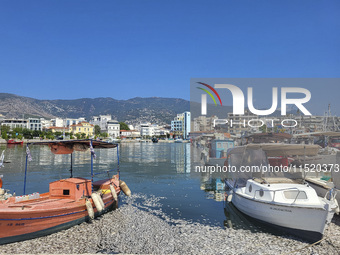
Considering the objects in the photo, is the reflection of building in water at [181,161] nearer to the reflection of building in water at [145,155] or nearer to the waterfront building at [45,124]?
the reflection of building in water at [145,155]

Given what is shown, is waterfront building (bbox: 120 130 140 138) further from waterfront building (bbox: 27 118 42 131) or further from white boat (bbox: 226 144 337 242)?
white boat (bbox: 226 144 337 242)

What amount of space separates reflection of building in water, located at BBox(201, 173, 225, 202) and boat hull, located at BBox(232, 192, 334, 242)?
252 inches

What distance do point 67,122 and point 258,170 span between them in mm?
184575

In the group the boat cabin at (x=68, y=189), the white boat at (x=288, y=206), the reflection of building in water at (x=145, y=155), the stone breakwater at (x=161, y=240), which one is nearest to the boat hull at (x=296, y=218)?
the white boat at (x=288, y=206)

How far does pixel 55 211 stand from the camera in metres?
12.8

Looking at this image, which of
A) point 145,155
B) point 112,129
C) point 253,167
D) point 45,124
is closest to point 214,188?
point 253,167

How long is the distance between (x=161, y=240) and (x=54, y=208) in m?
4.98

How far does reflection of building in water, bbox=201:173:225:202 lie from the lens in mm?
21644

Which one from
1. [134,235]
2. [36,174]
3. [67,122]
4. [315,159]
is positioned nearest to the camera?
[134,235]

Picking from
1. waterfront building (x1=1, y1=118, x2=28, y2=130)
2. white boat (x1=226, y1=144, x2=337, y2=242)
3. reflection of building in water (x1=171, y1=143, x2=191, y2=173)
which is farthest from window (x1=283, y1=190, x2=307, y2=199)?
waterfront building (x1=1, y1=118, x2=28, y2=130)

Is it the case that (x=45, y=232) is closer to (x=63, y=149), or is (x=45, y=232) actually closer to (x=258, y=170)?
(x=63, y=149)

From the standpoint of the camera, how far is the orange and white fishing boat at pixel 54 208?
11571 mm

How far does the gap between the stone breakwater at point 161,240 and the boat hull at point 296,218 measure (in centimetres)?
53

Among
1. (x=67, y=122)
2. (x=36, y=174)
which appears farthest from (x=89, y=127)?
(x=36, y=174)
